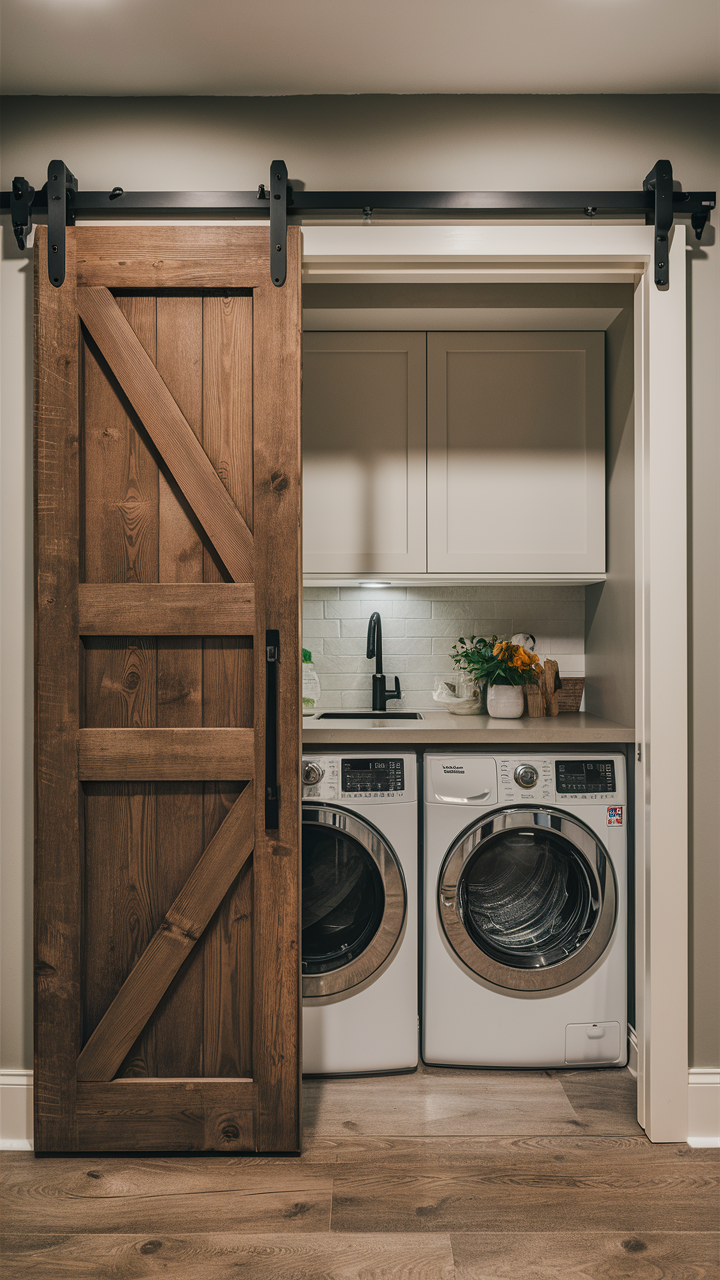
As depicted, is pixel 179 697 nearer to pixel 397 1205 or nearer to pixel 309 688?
pixel 309 688

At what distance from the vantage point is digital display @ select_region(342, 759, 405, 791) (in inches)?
85.2

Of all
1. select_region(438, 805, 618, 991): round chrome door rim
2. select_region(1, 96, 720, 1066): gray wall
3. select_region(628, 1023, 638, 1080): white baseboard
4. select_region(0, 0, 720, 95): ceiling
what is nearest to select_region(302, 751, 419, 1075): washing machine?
select_region(438, 805, 618, 991): round chrome door rim

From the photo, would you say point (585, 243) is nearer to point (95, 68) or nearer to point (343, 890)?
point (95, 68)

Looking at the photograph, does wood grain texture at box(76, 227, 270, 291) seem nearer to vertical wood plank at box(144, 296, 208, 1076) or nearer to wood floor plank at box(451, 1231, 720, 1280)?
vertical wood plank at box(144, 296, 208, 1076)

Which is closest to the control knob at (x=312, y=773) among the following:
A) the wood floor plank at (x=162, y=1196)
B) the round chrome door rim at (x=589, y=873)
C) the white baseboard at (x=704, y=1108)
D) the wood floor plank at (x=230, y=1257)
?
the round chrome door rim at (x=589, y=873)

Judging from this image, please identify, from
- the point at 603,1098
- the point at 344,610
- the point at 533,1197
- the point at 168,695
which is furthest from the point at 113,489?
the point at 603,1098

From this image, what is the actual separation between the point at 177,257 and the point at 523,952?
2179 millimetres

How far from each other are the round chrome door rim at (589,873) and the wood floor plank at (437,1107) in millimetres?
283

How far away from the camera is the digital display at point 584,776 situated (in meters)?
2.19

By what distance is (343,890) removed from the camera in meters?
2.22

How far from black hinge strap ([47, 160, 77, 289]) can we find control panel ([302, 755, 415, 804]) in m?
1.46

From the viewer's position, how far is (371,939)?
214cm

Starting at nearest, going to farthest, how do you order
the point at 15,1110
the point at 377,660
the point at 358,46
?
the point at 358,46 → the point at 15,1110 → the point at 377,660

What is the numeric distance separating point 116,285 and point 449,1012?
87.8 inches
